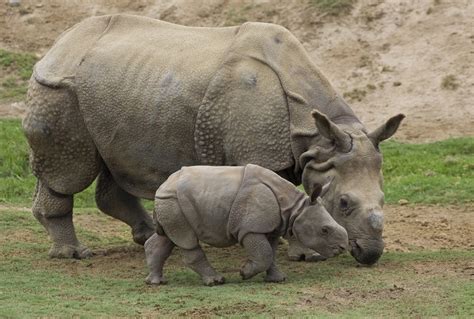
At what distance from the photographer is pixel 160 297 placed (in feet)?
31.2

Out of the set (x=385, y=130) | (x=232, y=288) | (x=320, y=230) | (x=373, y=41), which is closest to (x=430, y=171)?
(x=385, y=130)

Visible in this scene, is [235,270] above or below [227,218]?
below

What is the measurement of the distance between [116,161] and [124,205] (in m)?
0.99

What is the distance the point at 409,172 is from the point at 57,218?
6.10 m

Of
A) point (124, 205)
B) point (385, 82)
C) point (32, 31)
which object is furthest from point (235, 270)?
point (32, 31)

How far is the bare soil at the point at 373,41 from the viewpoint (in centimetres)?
2053

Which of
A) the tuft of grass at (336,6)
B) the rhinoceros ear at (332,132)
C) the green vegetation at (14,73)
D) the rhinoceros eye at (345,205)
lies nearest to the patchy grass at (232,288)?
the rhinoceros eye at (345,205)

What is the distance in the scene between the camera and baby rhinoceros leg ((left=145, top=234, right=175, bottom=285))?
33.6 ft

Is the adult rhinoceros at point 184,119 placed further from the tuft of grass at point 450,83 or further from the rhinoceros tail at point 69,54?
the tuft of grass at point 450,83

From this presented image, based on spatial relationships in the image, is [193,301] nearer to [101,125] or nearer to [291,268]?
[291,268]

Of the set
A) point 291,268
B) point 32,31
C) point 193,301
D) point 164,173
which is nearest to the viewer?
point 193,301

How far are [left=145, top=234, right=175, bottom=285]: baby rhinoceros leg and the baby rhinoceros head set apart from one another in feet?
3.50

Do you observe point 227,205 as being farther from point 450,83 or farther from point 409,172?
point 450,83

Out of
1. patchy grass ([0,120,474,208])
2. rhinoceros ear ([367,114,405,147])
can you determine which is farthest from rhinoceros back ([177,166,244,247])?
patchy grass ([0,120,474,208])
